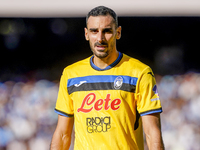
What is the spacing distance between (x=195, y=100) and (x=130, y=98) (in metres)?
2.73

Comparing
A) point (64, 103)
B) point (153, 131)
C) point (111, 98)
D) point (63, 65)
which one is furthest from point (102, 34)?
point (63, 65)

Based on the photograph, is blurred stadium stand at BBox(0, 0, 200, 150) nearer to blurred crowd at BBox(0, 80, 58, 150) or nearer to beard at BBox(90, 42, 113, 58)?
blurred crowd at BBox(0, 80, 58, 150)

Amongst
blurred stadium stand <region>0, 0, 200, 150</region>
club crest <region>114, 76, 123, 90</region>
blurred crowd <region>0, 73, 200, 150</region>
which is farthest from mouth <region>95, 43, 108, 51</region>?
blurred crowd <region>0, 73, 200, 150</region>

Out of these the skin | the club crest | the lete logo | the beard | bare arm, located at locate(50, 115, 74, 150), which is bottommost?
bare arm, located at locate(50, 115, 74, 150)

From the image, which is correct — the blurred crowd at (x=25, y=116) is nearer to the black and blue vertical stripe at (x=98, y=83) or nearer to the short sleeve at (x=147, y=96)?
the black and blue vertical stripe at (x=98, y=83)

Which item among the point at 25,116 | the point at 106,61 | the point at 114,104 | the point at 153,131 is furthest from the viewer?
the point at 25,116

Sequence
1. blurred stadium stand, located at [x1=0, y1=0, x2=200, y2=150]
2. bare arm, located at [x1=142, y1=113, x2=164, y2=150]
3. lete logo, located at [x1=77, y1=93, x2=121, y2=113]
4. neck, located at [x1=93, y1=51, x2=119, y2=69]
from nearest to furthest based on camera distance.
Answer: bare arm, located at [x1=142, y1=113, x2=164, y2=150], lete logo, located at [x1=77, y1=93, x2=121, y2=113], neck, located at [x1=93, y1=51, x2=119, y2=69], blurred stadium stand, located at [x1=0, y1=0, x2=200, y2=150]

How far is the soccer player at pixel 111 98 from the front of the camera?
79.6 inches

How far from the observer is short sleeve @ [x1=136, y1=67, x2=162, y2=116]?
2006 millimetres

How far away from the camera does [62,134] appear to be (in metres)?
2.28

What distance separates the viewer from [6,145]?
442 cm

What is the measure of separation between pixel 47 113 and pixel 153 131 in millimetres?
2763

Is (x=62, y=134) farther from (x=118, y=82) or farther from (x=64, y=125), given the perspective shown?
(x=118, y=82)

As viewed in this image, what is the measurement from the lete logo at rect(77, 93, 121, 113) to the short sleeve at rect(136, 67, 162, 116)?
149mm
